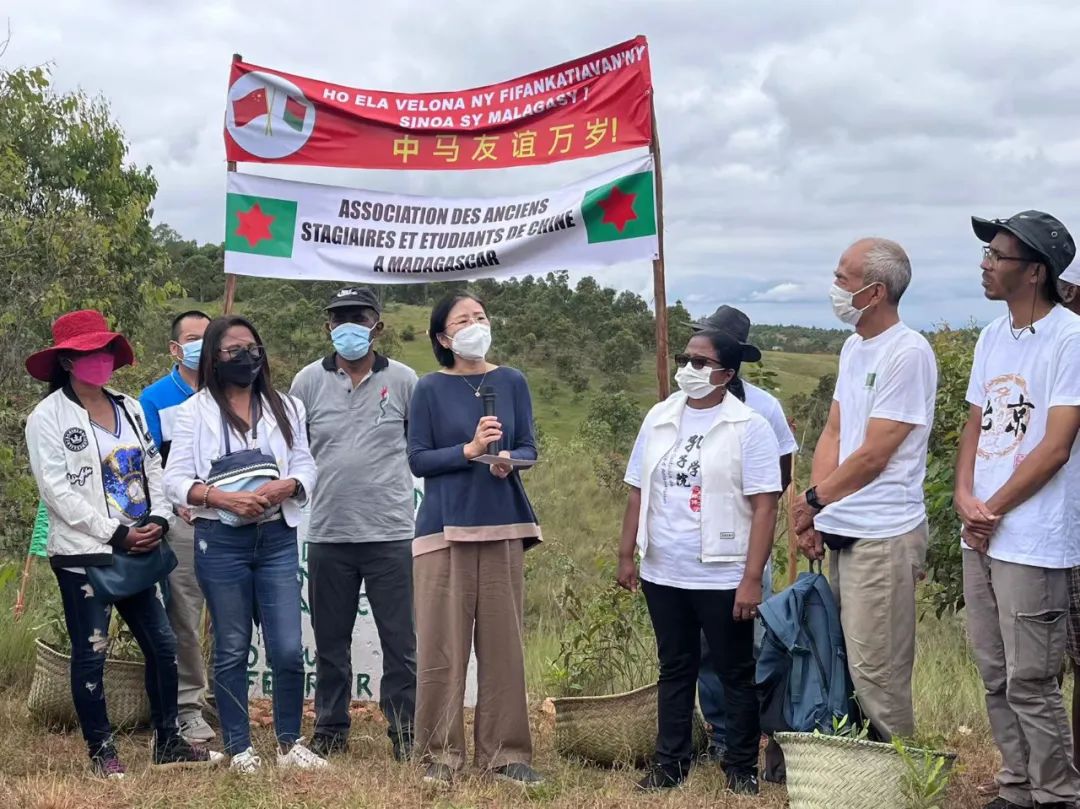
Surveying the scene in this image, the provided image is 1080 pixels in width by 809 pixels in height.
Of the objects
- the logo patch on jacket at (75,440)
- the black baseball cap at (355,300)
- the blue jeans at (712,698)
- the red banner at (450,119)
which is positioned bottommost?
the blue jeans at (712,698)

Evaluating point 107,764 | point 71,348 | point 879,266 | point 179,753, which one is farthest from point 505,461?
point 107,764

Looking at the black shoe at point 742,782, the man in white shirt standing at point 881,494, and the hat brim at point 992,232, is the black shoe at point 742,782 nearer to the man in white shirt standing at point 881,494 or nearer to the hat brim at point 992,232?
the man in white shirt standing at point 881,494

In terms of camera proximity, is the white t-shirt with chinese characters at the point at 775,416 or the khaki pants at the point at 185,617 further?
the khaki pants at the point at 185,617

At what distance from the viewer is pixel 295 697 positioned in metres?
4.95

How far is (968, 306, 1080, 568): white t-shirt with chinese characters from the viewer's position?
12.9 feet

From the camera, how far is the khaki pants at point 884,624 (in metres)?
4.21

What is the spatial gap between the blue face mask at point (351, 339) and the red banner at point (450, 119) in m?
1.56

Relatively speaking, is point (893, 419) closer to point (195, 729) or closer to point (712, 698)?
point (712, 698)

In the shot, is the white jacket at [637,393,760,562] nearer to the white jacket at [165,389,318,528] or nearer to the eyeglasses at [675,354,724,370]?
the eyeglasses at [675,354,724,370]

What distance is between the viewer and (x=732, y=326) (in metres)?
5.19

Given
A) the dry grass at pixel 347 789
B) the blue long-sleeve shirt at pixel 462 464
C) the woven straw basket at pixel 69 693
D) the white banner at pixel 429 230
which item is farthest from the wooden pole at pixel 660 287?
the woven straw basket at pixel 69 693

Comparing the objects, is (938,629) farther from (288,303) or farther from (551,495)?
(288,303)

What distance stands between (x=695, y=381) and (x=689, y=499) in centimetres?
49

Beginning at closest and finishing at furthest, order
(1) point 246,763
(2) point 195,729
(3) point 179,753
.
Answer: (1) point 246,763
(3) point 179,753
(2) point 195,729
